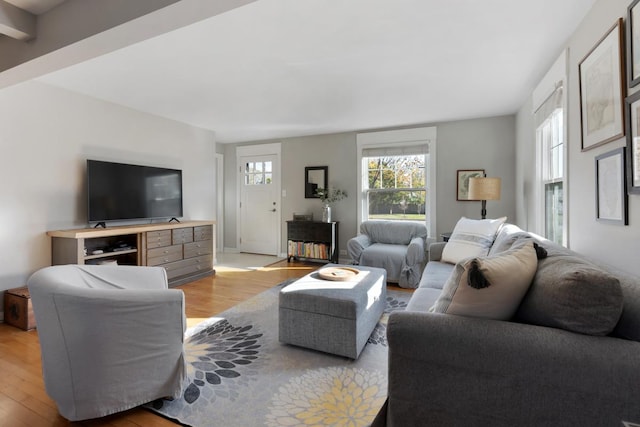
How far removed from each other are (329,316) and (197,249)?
2821 millimetres

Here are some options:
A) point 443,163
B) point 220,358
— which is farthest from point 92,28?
point 443,163

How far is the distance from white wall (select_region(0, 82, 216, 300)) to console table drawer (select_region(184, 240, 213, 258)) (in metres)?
1.17

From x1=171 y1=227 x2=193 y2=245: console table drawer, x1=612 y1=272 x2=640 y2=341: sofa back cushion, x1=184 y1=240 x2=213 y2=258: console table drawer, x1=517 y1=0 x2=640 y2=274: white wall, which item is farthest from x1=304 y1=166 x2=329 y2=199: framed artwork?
x1=612 y1=272 x2=640 y2=341: sofa back cushion

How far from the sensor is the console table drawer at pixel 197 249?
4.09 metres

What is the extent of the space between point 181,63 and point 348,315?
2.54 meters

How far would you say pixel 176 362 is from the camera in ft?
5.39

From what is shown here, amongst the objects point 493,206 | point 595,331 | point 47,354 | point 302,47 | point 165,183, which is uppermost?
point 302,47

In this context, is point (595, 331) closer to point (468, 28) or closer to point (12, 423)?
point (468, 28)

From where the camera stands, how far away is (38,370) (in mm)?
1979

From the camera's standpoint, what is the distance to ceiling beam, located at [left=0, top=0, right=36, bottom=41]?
1741 mm

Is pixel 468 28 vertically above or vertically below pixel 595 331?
above

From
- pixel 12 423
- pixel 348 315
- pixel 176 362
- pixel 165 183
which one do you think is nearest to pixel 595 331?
pixel 348 315

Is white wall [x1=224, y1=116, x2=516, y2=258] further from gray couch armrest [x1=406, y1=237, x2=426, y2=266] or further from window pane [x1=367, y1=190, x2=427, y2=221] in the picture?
gray couch armrest [x1=406, y1=237, x2=426, y2=266]

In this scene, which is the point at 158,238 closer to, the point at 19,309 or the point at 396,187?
the point at 19,309
